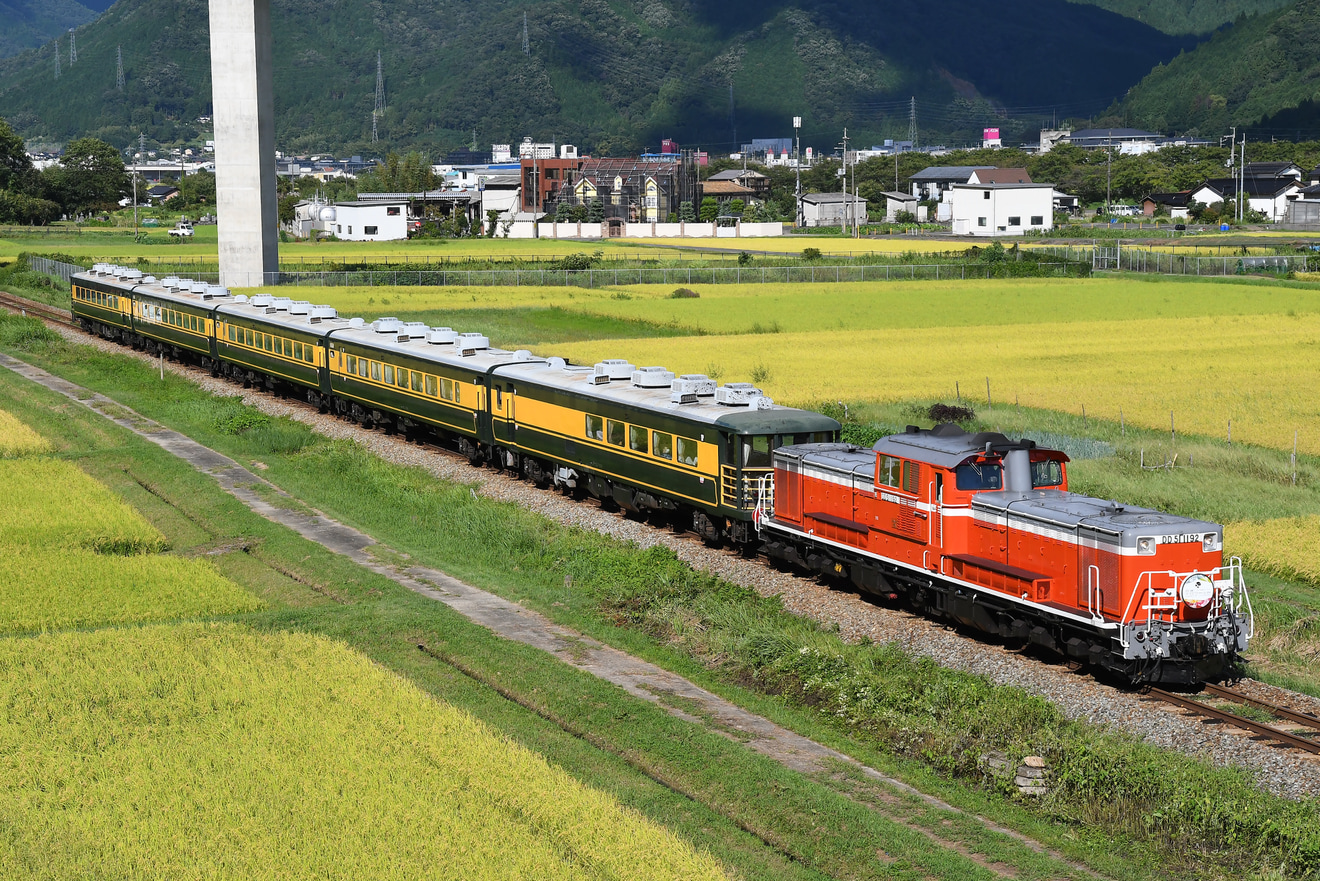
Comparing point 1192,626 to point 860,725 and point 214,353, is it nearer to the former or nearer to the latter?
point 860,725

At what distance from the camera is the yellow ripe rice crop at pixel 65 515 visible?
32.1 meters

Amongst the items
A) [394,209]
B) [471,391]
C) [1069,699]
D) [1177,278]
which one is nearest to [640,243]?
[394,209]

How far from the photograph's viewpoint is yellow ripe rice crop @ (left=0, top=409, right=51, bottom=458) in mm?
43250

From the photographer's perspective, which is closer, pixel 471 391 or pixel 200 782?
pixel 200 782

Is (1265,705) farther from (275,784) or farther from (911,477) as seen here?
(275,784)

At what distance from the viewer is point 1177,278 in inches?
4331

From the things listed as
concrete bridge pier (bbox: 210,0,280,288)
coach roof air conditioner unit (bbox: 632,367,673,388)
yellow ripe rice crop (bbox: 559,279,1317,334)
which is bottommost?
coach roof air conditioner unit (bbox: 632,367,673,388)

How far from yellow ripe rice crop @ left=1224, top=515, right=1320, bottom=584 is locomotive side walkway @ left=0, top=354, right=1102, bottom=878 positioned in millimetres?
13758

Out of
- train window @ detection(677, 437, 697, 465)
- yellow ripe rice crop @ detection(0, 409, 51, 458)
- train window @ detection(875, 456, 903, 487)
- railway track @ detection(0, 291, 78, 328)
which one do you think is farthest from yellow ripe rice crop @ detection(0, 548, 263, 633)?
railway track @ detection(0, 291, 78, 328)

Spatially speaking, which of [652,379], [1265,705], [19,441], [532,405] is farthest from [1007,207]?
[1265,705]

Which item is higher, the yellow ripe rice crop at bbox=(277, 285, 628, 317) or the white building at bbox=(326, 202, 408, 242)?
the white building at bbox=(326, 202, 408, 242)

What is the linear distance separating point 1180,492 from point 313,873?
87.1ft

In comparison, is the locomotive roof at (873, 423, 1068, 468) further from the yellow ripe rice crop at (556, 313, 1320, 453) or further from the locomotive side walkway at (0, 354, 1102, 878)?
the yellow ripe rice crop at (556, 313, 1320, 453)

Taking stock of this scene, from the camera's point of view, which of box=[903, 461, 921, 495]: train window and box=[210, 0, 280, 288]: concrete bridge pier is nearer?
box=[903, 461, 921, 495]: train window
